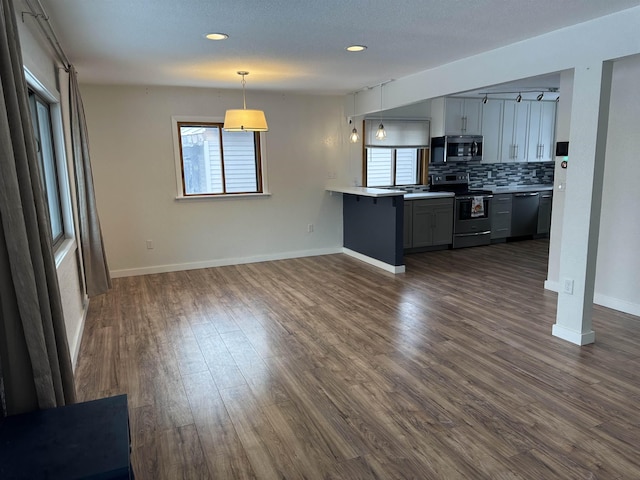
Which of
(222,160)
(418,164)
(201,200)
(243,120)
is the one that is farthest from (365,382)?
(418,164)

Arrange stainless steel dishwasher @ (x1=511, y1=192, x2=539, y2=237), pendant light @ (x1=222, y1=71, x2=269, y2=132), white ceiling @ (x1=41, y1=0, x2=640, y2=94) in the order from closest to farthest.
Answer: white ceiling @ (x1=41, y1=0, x2=640, y2=94) → pendant light @ (x1=222, y1=71, x2=269, y2=132) → stainless steel dishwasher @ (x1=511, y1=192, x2=539, y2=237)

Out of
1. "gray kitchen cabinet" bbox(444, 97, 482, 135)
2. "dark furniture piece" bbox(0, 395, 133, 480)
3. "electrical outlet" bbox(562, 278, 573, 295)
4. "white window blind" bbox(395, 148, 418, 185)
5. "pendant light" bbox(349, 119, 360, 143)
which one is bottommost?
"electrical outlet" bbox(562, 278, 573, 295)

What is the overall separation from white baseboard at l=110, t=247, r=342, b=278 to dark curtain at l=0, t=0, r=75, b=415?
4.16 metres

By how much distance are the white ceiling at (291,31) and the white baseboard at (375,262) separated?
7.74 feet

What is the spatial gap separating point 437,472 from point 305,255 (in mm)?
4809

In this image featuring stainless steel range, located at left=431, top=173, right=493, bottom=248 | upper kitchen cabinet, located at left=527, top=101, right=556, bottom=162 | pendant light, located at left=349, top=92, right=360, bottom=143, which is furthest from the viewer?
upper kitchen cabinet, located at left=527, top=101, right=556, bottom=162

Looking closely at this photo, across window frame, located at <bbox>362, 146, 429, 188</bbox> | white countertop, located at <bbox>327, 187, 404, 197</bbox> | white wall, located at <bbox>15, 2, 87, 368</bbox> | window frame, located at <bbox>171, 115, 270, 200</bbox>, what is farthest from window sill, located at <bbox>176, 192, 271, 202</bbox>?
white wall, located at <bbox>15, 2, 87, 368</bbox>

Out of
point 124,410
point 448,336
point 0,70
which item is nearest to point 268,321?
point 448,336

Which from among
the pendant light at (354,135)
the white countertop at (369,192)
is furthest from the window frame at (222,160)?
the pendant light at (354,135)

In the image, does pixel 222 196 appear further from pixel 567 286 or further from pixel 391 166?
pixel 567 286

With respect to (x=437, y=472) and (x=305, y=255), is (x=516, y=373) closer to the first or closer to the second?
(x=437, y=472)

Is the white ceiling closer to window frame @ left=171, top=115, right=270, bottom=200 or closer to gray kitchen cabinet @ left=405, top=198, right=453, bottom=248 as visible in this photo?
window frame @ left=171, top=115, right=270, bottom=200

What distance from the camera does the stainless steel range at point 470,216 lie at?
6.87 m

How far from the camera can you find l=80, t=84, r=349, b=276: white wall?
546 centimetres
